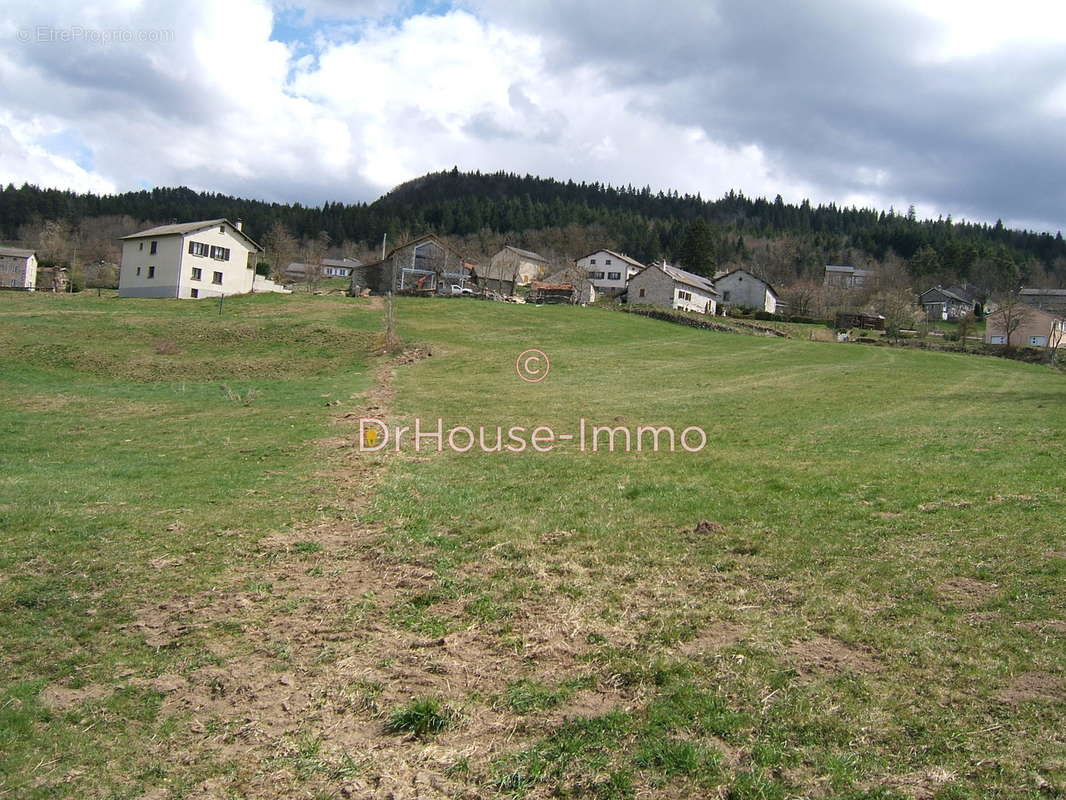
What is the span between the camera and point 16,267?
99.2 m

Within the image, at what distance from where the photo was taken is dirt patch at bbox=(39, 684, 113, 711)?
6.05 m

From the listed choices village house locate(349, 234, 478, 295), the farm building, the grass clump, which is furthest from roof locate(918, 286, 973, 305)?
the grass clump

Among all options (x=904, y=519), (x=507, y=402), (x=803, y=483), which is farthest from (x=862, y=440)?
(x=507, y=402)

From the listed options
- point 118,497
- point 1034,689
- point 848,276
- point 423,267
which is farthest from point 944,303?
point 118,497

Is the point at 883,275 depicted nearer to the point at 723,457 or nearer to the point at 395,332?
the point at 395,332

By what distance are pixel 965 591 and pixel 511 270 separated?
97.2 meters

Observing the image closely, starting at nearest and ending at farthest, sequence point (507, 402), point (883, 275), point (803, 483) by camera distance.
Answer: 1. point (803, 483)
2. point (507, 402)
3. point (883, 275)

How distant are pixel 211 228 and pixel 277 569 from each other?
66282mm

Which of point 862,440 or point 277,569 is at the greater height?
point 862,440

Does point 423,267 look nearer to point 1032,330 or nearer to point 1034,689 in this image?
point 1032,330

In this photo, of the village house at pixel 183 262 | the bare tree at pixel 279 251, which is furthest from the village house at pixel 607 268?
the village house at pixel 183 262

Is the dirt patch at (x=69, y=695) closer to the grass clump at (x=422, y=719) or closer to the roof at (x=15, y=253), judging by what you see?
the grass clump at (x=422, y=719)

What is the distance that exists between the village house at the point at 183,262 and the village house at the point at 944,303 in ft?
354

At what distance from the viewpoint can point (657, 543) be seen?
33.1 ft
